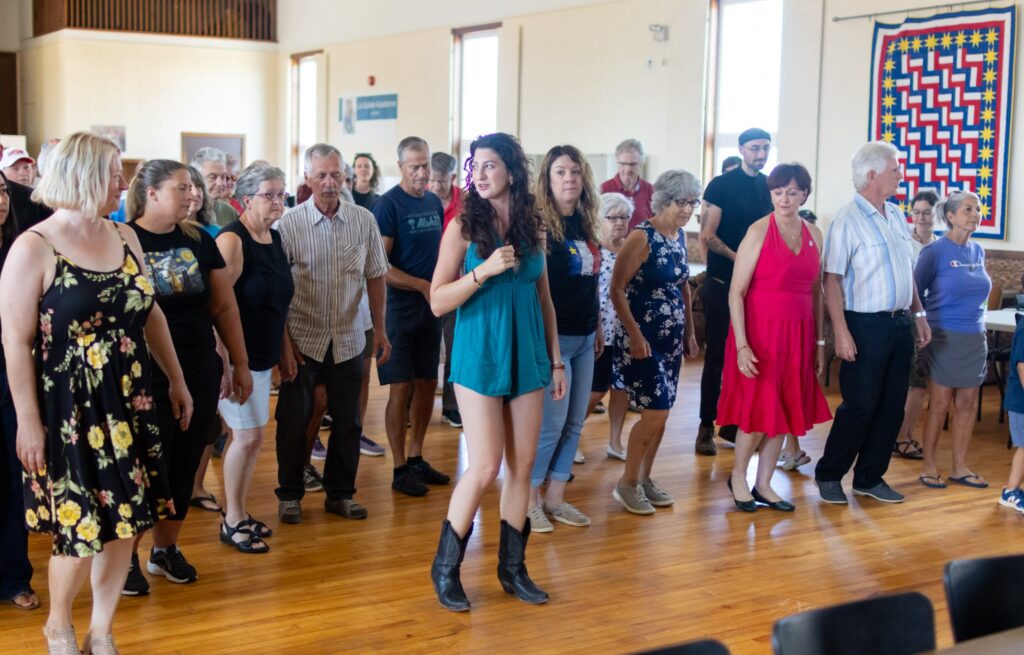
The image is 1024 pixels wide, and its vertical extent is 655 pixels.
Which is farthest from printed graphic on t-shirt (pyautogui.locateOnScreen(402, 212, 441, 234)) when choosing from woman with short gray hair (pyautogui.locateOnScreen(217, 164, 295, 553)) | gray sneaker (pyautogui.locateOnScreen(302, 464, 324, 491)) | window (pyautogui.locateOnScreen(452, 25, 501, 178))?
window (pyautogui.locateOnScreen(452, 25, 501, 178))

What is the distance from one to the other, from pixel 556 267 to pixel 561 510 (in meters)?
1.10

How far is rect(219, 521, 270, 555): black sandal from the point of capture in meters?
4.43

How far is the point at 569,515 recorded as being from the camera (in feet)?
16.2

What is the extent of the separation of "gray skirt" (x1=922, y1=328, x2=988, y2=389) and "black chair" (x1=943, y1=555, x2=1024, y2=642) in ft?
12.8

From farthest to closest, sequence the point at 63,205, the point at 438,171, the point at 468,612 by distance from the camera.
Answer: the point at 438,171 < the point at 468,612 < the point at 63,205

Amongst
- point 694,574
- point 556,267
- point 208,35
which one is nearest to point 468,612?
point 694,574

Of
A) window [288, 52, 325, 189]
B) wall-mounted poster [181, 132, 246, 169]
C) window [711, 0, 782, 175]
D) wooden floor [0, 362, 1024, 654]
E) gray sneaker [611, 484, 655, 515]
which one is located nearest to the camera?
wooden floor [0, 362, 1024, 654]

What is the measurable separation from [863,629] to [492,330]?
1946 millimetres

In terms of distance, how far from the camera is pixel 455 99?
1434cm

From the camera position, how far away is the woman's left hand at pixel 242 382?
410 cm

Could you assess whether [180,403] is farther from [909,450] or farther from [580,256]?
[909,450]

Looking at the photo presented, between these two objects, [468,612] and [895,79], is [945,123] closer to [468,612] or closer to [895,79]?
[895,79]

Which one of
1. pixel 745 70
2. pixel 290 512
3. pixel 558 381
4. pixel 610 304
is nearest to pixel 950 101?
pixel 745 70

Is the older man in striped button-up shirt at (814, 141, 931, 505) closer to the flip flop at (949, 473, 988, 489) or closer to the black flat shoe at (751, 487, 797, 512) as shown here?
the black flat shoe at (751, 487, 797, 512)
